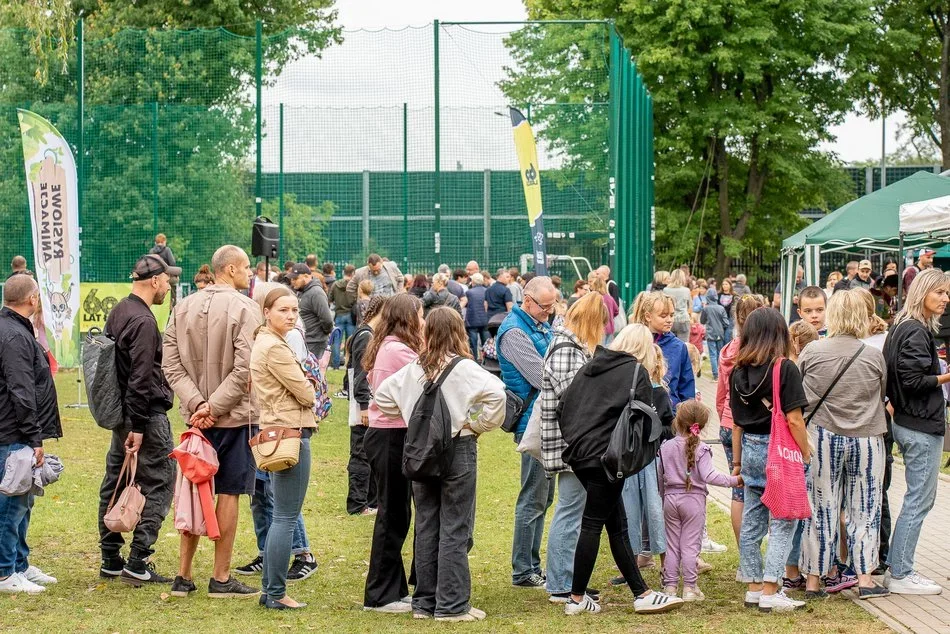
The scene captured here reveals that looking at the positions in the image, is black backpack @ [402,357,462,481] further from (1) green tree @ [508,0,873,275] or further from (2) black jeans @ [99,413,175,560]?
(1) green tree @ [508,0,873,275]

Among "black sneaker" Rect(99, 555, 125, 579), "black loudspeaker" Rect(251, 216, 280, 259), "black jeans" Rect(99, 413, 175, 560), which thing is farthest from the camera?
"black loudspeaker" Rect(251, 216, 280, 259)

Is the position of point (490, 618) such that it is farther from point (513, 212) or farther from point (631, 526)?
point (513, 212)

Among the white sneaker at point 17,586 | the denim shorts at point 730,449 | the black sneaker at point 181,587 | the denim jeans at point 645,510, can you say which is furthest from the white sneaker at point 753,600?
the white sneaker at point 17,586

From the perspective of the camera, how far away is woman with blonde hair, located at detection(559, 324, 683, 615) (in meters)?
6.50

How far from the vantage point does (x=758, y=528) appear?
6973 mm

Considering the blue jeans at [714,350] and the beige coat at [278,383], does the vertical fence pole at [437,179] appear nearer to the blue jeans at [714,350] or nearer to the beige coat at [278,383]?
the blue jeans at [714,350]

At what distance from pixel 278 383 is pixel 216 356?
0.59 meters

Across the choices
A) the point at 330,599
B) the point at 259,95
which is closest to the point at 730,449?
the point at 330,599

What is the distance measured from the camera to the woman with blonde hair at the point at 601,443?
6.50 metres

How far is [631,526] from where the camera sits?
24.9ft

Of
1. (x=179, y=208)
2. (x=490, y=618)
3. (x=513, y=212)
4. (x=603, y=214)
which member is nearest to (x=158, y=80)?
(x=179, y=208)

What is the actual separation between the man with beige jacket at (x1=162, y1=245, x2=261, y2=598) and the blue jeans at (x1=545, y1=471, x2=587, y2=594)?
1.76 metres

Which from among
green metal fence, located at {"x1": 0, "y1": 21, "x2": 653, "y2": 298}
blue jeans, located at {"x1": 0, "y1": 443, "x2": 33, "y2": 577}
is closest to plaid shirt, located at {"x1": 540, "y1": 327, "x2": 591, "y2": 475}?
blue jeans, located at {"x1": 0, "y1": 443, "x2": 33, "y2": 577}

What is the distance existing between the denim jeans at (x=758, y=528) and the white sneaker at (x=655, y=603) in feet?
1.66
